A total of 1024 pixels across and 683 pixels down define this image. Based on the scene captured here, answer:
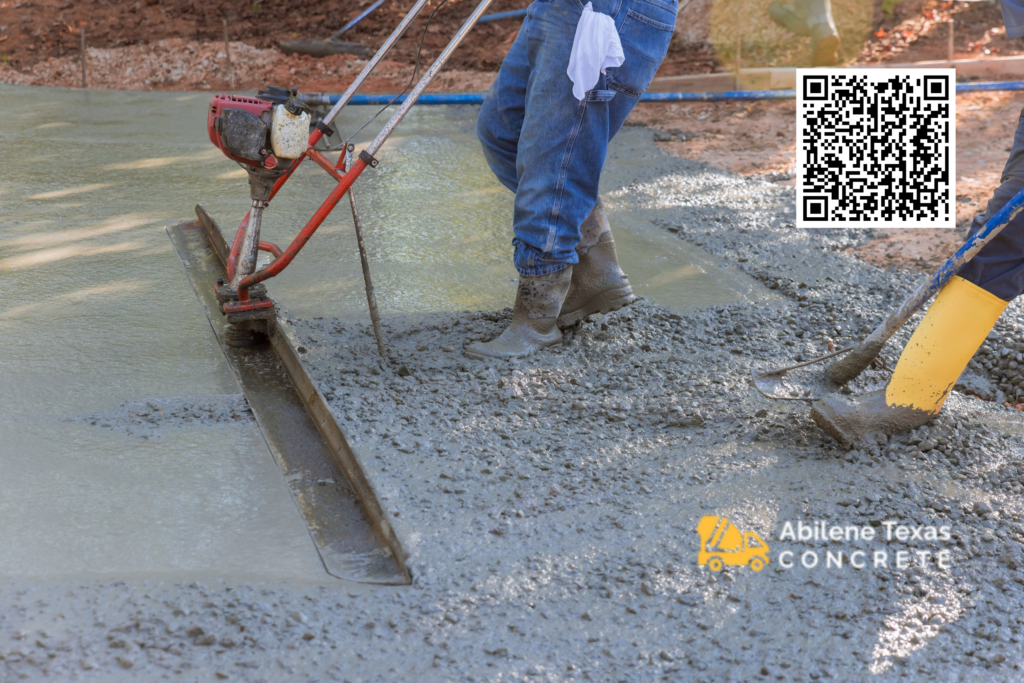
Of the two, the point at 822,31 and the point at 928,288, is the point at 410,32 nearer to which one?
the point at 822,31

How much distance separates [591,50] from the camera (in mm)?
2445

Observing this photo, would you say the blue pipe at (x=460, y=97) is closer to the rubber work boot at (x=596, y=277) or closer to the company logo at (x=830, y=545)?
the rubber work boot at (x=596, y=277)

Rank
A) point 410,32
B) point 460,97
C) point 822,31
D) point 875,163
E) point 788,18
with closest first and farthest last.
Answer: point 875,163
point 460,97
point 822,31
point 788,18
point 410,32

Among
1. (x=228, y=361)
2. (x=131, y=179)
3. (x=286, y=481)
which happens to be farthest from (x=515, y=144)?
(x=131, y=179)

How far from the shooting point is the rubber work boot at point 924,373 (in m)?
2.21

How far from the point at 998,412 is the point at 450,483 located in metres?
1.70

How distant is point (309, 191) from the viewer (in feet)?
14.4

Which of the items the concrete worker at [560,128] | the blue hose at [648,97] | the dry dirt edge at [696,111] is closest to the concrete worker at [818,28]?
the dry dirt edge at [696,111]

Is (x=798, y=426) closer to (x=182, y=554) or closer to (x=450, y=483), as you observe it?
(x=450, y=483)

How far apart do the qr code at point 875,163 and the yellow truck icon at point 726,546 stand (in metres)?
2.60

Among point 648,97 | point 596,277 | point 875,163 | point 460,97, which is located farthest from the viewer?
point 648,97

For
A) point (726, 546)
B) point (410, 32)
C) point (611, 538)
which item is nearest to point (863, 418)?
point (726, 546)

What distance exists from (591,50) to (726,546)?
1432 mm

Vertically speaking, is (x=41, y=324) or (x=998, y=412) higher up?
(x=41, y=324)
